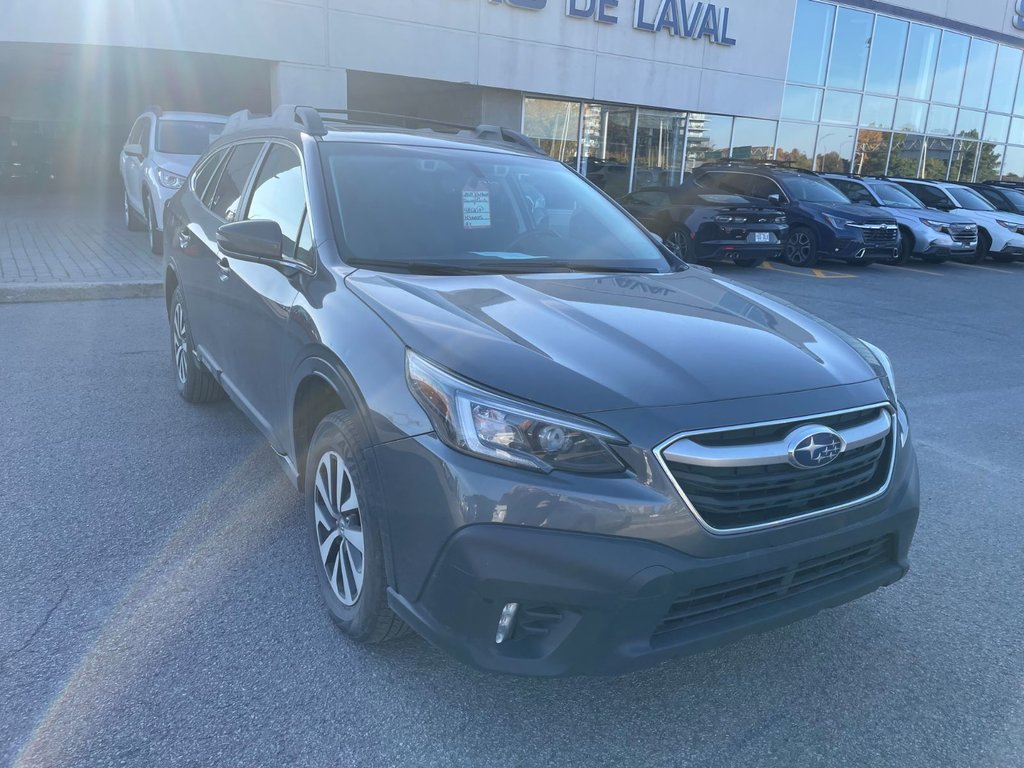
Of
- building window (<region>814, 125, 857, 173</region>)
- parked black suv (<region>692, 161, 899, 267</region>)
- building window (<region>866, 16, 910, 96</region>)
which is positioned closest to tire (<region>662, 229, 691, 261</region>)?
parked black suv (<region>692, 161, 899, 267</region>)

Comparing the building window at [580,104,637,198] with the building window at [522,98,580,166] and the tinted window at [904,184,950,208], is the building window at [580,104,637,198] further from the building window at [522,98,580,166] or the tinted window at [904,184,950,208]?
the tinted window at [904,184,950,208]

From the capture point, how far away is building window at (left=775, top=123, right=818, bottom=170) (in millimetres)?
21703

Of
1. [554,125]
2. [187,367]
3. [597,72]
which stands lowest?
[187,367]

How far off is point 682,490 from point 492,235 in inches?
69.9

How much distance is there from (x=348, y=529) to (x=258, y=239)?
4.02 ft

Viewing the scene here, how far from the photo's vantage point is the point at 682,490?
7.06ft

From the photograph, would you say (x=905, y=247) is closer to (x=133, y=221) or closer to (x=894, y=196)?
(x=894, y=196)

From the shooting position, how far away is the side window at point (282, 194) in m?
3.37

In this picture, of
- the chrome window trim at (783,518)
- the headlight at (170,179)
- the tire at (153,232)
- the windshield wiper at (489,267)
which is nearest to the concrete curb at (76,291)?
the headlight at (170,179)

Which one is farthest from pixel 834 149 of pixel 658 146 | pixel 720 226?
pixel 720 226

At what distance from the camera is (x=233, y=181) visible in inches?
172

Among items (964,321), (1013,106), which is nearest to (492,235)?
(964,321)

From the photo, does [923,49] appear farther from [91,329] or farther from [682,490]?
[682,490]

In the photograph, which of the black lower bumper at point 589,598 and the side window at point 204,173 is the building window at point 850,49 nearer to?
the side window at point 204,173
